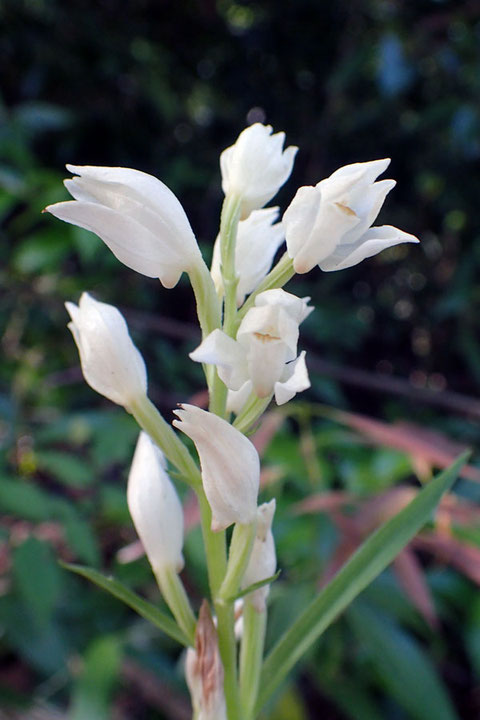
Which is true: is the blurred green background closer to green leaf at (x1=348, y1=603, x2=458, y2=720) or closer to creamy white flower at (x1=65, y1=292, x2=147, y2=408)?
green leaf at (x1=348, y1=603, x2=458, y2=720)

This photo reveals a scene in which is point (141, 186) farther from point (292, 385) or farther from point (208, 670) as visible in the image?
point (208, 670)

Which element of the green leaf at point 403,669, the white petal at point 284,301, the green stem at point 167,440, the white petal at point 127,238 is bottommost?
the green leaf at point 403,669

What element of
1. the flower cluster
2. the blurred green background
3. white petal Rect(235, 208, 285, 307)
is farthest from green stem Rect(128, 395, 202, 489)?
the blurred green background

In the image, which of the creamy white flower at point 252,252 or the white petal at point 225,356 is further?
the creamy white flower at point 252,252

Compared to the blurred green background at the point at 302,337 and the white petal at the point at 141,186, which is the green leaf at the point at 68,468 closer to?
the blurred green background at the point at 302,337

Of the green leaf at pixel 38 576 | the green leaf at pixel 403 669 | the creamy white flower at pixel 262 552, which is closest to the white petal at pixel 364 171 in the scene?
the creamy white flower at pixel 262 552

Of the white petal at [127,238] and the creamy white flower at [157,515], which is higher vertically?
the white petal at [127,238]

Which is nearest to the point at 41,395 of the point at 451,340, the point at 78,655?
the point at 78,655
